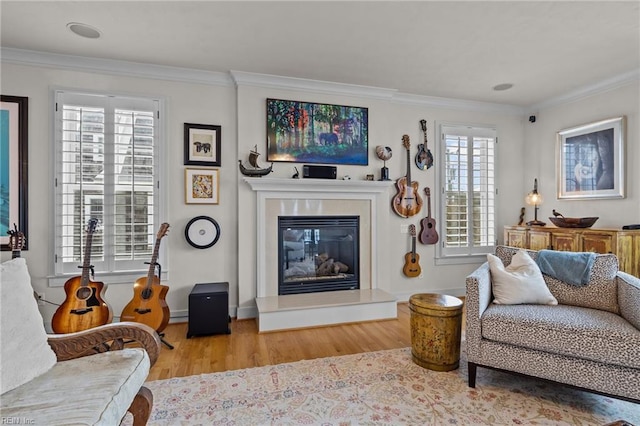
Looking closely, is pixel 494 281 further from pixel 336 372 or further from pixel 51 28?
pixel 51 28

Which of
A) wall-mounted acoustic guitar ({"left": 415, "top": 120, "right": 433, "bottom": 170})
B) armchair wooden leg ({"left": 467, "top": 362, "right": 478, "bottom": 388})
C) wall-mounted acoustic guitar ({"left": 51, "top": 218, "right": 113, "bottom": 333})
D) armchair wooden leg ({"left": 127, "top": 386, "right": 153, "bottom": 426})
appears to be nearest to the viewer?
armchair wooden leg ({"left": 127, "top": 386, "right": 153, "bottom": 426})

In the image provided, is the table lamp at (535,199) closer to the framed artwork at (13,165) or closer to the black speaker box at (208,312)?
the black speaker box at (208,312)

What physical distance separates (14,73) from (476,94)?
5127 millimetres

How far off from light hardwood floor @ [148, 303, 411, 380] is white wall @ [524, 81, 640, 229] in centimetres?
273

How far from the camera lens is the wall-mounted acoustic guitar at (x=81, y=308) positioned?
251 centimetres

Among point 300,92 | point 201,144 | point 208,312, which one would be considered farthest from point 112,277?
point 300,92

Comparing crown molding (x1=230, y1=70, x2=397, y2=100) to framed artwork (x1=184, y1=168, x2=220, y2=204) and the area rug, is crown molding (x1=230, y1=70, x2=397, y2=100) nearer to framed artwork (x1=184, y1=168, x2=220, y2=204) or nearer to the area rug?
framed artwork (x1=184, y1=168, x2=220, y2=204)

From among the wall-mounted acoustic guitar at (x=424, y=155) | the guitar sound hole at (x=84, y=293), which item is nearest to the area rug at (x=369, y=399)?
the guitar sound hole at (x=84, y=293)

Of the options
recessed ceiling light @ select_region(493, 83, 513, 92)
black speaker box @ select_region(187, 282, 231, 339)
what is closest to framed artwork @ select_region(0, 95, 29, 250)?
black speaker box @ select_region(187, 282, 231, 339)

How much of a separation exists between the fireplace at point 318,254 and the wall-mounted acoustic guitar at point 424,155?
120cm

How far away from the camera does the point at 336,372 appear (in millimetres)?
2279

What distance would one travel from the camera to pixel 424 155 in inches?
164

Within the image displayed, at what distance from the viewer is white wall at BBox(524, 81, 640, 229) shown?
11.0 feet

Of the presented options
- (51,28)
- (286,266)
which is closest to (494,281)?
(286,266)
